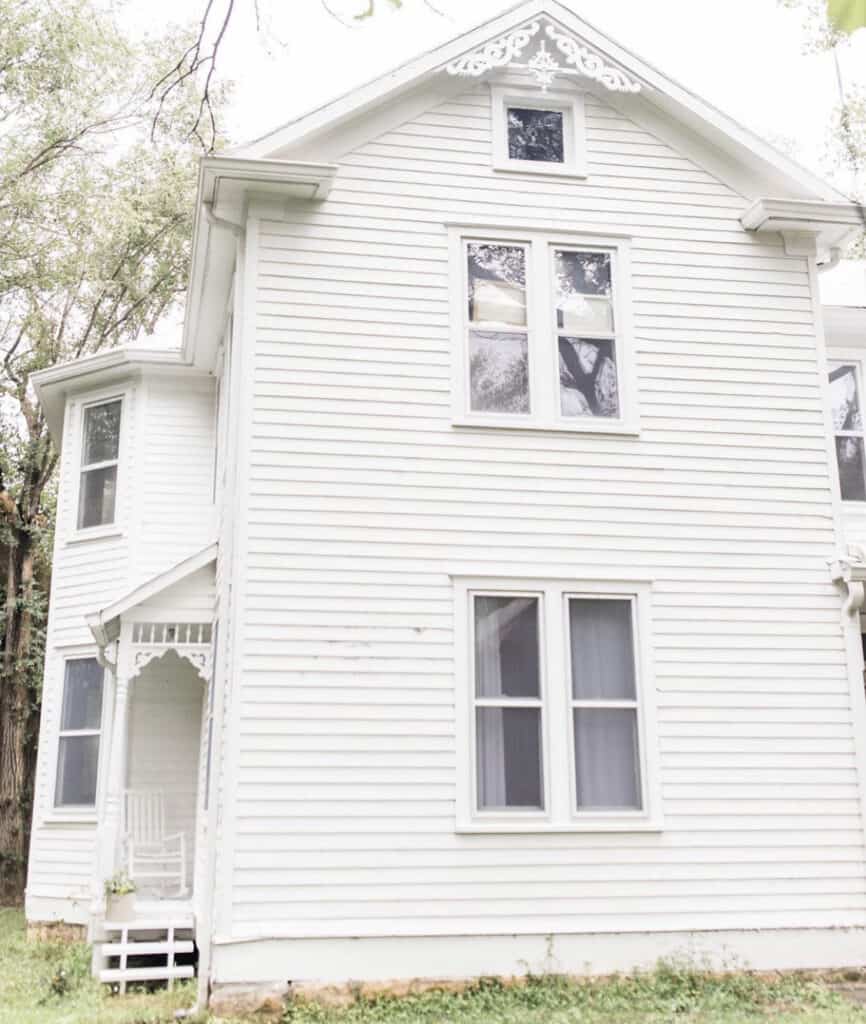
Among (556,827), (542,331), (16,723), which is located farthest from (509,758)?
(16,723)

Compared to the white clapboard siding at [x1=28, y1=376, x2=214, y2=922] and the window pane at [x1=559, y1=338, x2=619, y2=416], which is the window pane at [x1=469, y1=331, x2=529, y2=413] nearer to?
the window pane at [x1=559, y1=338, x2=619, y2=416]

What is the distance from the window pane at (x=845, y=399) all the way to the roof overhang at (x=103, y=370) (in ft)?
24.0

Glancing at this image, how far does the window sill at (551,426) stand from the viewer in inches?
361

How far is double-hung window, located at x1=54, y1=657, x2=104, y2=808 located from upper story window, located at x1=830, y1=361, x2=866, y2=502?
8607 mm

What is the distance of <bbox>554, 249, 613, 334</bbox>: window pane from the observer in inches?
384

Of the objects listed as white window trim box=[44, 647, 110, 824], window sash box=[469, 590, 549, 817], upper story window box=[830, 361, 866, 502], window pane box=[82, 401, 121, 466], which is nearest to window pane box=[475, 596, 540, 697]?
window sash box=[469, 590, 549, 817]

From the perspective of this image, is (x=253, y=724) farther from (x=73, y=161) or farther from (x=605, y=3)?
(x=73, y=161)

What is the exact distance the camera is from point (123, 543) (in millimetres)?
12609

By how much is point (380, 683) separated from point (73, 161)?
15.4 metres

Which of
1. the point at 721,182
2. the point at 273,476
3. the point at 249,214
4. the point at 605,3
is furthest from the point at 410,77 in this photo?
the point at 605,3

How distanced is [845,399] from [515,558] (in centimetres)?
562

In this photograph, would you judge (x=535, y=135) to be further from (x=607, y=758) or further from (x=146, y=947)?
(x=146, y=947)

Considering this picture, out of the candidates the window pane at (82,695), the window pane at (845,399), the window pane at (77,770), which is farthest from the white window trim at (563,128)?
the window pane at (77,770)

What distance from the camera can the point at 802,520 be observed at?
9.49m
